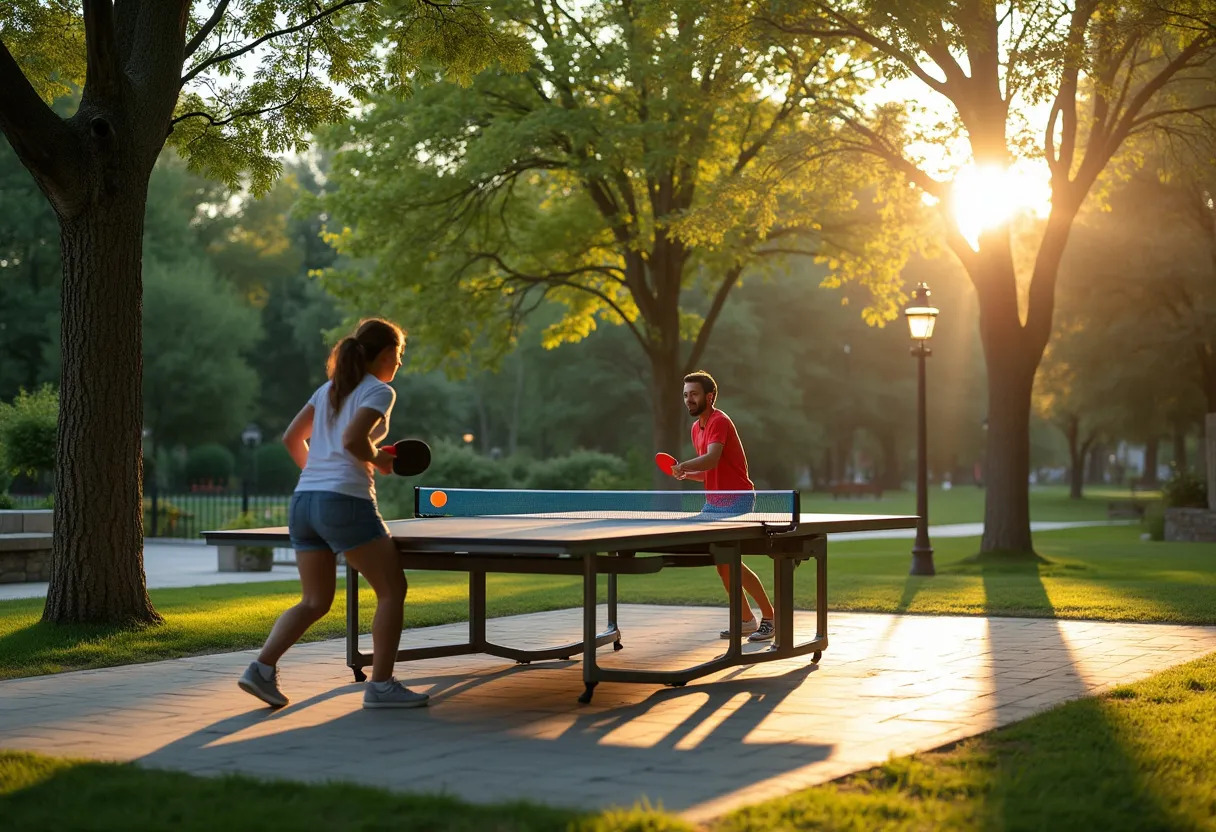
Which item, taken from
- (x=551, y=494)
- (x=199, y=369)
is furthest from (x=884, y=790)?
(x=199, y=369)

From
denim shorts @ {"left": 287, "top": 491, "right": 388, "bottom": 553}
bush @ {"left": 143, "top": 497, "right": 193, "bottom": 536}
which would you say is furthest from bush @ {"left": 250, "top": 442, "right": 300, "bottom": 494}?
denim shorts @ {"left": 287, "top": 491, "right": 388, "bottom": 553}

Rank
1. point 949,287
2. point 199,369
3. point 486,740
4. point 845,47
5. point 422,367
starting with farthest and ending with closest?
point 949,287 < point 199,369 < point 422,367 < point 845,47 < point 486,740

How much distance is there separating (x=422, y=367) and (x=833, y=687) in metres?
20.2

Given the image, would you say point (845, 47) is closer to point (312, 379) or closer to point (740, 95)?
point (740, 95)

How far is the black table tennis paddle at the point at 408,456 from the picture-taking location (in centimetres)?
754

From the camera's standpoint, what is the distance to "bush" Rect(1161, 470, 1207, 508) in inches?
1276

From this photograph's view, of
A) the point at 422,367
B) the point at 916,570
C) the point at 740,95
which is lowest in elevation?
the point at 916,570

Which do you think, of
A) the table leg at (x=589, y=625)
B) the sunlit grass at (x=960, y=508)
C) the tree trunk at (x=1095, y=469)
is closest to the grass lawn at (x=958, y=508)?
the sunlit grass at (x=960, y=508)

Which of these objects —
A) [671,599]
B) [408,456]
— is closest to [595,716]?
[408,456]

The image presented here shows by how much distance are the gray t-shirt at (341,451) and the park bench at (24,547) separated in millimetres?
11998

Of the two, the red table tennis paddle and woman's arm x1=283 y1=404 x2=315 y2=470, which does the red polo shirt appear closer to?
the red table tennis paddle

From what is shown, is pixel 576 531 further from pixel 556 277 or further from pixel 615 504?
pixel 556 277

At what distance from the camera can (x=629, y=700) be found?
27.9 feet

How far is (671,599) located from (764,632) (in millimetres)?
4408
